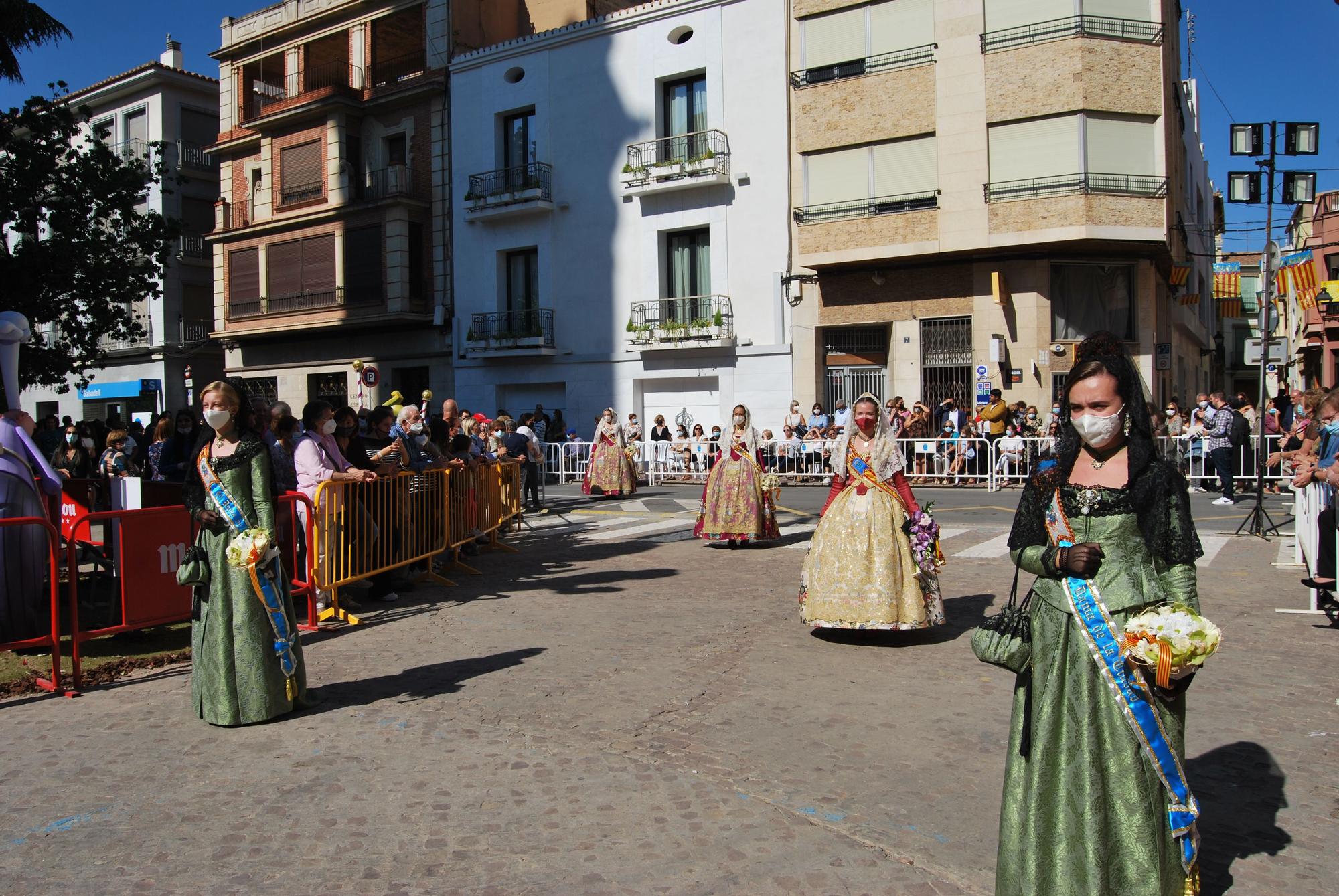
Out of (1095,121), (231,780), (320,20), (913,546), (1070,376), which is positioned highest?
(320,20)

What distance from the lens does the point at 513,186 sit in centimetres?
2948

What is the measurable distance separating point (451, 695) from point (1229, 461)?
14.9 metres

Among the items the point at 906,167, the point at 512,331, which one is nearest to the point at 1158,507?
the point at 906,167

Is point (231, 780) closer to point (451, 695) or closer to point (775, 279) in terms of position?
point (451, 695)

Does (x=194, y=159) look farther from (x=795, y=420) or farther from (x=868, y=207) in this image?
(x=795, y=420)

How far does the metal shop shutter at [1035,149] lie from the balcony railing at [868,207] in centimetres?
159

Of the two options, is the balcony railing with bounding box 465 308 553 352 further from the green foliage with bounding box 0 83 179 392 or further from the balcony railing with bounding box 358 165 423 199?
the green foliage with bounding box 0 83 179 392

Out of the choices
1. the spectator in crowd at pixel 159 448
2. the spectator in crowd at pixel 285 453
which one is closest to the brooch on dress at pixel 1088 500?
the spectator in crowd at pixel 285 453

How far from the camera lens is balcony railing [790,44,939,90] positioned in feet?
76.3

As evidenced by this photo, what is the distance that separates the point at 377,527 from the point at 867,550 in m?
4.52

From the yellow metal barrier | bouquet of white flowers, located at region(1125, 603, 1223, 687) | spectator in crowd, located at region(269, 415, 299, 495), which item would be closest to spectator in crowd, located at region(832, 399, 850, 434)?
the yellow metal barrier

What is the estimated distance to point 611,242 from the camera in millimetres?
28562

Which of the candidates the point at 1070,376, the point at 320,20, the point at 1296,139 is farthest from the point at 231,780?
the point at 320,20

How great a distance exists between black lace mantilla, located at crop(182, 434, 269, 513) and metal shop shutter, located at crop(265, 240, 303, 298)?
29.6 metres
